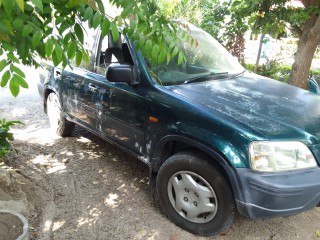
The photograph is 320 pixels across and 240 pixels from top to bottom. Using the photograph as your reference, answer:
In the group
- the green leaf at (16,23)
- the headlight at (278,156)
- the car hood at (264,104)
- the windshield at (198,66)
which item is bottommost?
the headlight at (278,156)

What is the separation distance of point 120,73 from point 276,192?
5.50ft

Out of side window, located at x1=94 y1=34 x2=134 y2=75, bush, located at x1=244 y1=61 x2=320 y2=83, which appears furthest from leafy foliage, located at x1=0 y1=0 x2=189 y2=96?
bush, located at x1=244 y1=61 x2=320 y2=83

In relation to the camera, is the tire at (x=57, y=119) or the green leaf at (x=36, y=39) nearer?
the green leaf at (x=36, y=39)

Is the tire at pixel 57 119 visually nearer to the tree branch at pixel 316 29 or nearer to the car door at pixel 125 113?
the car door at pixel 125 113

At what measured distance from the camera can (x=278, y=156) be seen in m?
2.19

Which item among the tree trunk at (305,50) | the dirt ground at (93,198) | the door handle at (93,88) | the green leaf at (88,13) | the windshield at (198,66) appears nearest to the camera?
the green leaf at (88,13)

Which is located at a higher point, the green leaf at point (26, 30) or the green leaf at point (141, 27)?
the green leaf at point (141, 27)

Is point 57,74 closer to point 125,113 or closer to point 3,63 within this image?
point 125,113

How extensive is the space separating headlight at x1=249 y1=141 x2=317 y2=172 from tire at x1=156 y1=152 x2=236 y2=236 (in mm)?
332

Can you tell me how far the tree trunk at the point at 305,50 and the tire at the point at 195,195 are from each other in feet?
15.8

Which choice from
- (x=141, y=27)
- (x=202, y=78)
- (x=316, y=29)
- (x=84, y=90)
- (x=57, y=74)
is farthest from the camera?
(x=316, y=29)

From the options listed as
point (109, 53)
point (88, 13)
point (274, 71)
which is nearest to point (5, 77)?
point (88, 13)

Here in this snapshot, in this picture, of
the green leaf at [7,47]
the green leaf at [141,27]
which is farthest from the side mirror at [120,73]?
the green leaf at [7,47]

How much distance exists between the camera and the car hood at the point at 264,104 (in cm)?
229
